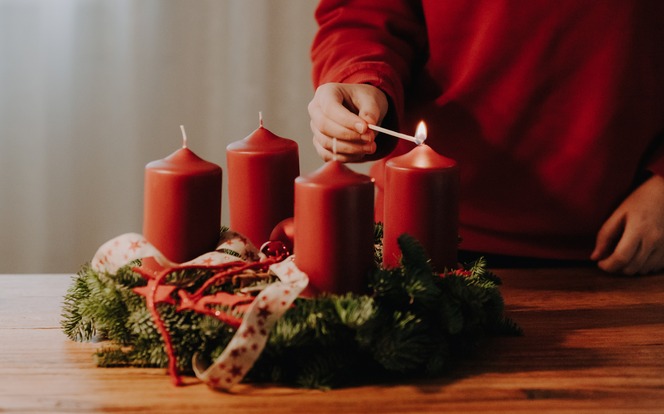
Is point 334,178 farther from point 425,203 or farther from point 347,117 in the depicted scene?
point 347,117

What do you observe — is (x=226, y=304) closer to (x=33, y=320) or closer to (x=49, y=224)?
(x=33, y=320)

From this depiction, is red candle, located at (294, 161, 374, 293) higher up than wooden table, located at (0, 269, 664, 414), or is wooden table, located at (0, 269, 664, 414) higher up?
red candle, located at (294, 161, 374, 293)

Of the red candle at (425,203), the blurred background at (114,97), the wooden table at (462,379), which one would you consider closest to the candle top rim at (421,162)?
the red candle at (425,203)

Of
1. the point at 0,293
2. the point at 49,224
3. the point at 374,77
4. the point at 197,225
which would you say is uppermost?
the point at 374,77

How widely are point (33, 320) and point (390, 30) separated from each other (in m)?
0.84

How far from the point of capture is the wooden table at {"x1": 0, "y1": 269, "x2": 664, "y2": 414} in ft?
2.54

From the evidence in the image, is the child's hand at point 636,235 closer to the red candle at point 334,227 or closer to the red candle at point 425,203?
the red candle at point 425,203

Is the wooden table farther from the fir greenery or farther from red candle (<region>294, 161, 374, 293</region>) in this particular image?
red candle (<region>294, 161, 374, 293</region>)

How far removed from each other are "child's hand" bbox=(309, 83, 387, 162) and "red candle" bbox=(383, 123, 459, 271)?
0.15 m

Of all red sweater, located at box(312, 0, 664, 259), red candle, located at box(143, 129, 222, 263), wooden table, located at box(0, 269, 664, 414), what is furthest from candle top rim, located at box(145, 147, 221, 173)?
red sweater, located at box(312, 0, 664, 259)

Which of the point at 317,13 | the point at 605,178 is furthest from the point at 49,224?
the point at 605,178

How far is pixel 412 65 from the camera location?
1.55 metres

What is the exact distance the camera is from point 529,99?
1390 mm

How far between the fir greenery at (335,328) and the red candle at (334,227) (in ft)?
0.09
